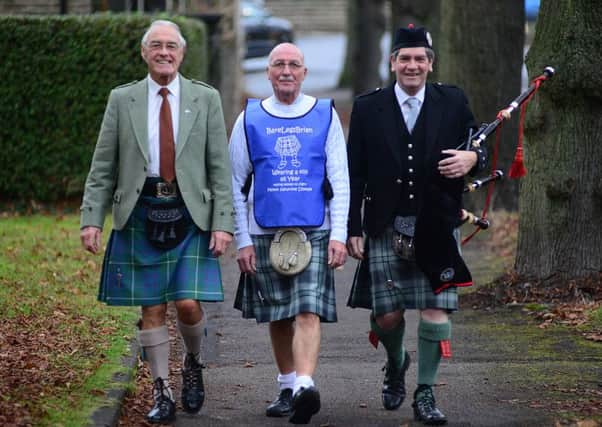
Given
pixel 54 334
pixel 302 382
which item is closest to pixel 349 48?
pixel 54 334

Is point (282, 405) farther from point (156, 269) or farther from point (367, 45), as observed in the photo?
point (367, 45)

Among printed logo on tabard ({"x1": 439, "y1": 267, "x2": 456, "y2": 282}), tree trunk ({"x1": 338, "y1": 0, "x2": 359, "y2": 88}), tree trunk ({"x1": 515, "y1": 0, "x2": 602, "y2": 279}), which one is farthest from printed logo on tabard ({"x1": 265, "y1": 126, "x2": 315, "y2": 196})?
tree trunk ({"x1": 338, "y1": 0, "x2": 359, "y2": 88})

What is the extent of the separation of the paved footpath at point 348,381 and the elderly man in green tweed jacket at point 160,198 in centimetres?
68

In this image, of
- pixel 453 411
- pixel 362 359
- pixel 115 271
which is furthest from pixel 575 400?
pixel 115 271

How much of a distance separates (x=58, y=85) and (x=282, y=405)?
30.8 feet

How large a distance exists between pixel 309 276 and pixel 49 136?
9.40 m

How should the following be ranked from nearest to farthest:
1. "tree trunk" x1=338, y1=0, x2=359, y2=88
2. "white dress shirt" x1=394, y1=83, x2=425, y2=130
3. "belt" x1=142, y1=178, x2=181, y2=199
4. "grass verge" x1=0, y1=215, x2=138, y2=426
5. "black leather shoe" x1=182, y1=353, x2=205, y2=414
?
"grass verge" x1=0, y1=215, x2=138, y2=426 < "belt" x1=142, y1=178, x2=181, y2=199 < "white dress shirt" x1=394, y1=83, x2=425, y2=130 < "black leather shoe" x1=182, y1=353, x2=205, y2=414 < "tree trunk" x1=338, y1=0, x2=359, y2=88

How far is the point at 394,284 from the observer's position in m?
7.07

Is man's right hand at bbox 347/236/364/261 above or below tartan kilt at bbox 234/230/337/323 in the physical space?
above

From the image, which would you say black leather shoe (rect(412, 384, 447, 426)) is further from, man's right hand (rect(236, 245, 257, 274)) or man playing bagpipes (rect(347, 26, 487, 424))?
man's right hand (rect(236, 245, 257, 274))

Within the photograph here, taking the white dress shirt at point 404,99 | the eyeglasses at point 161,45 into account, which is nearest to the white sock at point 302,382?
the white dress shirt at point 404,99

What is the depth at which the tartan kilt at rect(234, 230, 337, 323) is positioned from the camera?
695 cm

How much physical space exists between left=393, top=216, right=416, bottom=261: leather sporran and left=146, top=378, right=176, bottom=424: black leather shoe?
140 centimetres

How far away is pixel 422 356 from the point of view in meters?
7.02
